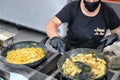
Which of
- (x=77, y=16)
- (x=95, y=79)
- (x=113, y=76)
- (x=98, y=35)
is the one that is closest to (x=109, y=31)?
(x=98, y=35)

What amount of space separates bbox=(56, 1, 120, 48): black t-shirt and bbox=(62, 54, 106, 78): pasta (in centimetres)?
45

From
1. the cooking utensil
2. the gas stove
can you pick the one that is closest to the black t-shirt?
the gas stove

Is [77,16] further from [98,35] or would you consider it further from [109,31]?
[109,31]

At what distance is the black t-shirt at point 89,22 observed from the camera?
5.51 feet

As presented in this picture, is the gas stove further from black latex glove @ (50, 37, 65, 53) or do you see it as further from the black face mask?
the black face mask

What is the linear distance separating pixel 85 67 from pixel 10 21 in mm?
2038

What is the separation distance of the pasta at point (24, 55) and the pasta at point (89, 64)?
0.18 meters

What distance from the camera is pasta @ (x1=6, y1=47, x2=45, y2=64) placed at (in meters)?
1.27

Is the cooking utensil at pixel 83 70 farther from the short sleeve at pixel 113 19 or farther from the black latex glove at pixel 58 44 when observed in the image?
the short sleeve at pixel 113 19

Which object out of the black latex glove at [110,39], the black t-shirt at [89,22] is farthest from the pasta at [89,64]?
the black t-shirt at [89,22]

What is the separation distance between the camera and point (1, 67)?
4.13ft

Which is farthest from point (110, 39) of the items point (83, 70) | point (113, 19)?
point (83, 70)

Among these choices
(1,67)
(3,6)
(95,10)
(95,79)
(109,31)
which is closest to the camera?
(95,79)

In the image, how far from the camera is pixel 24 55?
1.33 metres
